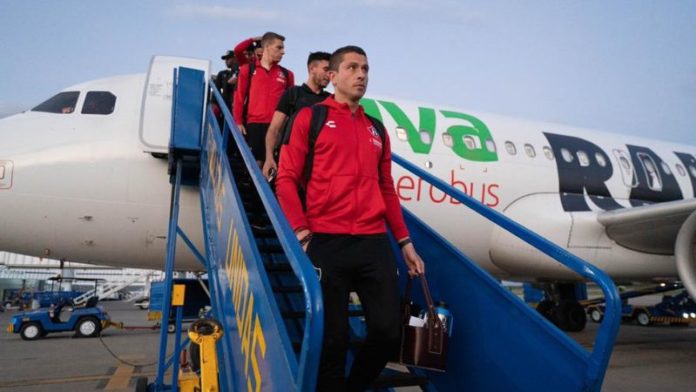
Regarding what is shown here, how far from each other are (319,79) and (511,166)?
5335mm

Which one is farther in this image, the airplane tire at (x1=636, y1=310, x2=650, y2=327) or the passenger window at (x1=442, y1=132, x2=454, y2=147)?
the airplane tire at (x1=636, y1=310, x2=650, y2=327)

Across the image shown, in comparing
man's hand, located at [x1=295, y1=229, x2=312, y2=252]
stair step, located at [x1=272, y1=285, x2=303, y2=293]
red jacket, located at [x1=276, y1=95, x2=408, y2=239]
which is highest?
red jacket, located at [x1=276, y1=95, x2=408, y2=239]

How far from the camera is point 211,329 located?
277 centimetres

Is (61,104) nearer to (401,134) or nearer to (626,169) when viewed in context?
(401,134)

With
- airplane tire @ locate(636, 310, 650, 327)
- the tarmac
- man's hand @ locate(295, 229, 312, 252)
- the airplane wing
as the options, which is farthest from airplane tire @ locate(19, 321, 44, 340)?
airplane tire @ locate(636, 310, 650, 327)

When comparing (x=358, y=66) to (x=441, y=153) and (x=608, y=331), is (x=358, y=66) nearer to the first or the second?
(x=608, y=331)

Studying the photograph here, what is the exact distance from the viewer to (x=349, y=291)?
229 centimetres

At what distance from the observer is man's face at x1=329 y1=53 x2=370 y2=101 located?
8.17 feet

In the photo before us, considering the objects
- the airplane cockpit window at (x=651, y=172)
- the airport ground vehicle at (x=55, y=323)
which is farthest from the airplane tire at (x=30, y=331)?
the airplane cockpit window at (x=651, y=172)

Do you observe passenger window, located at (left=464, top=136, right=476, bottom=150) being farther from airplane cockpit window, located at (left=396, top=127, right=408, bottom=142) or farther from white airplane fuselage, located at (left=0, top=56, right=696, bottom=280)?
airplane cockpit window, located at (left=396, top=127, right=408, bottom=142)

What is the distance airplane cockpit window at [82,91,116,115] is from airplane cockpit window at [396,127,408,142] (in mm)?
3860

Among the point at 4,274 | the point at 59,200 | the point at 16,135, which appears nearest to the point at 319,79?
the point at 59,200

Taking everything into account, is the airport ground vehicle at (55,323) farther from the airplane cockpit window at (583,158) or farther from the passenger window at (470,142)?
the airplane cockpit window at (583,158)

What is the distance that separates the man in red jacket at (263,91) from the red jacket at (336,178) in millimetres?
2075
